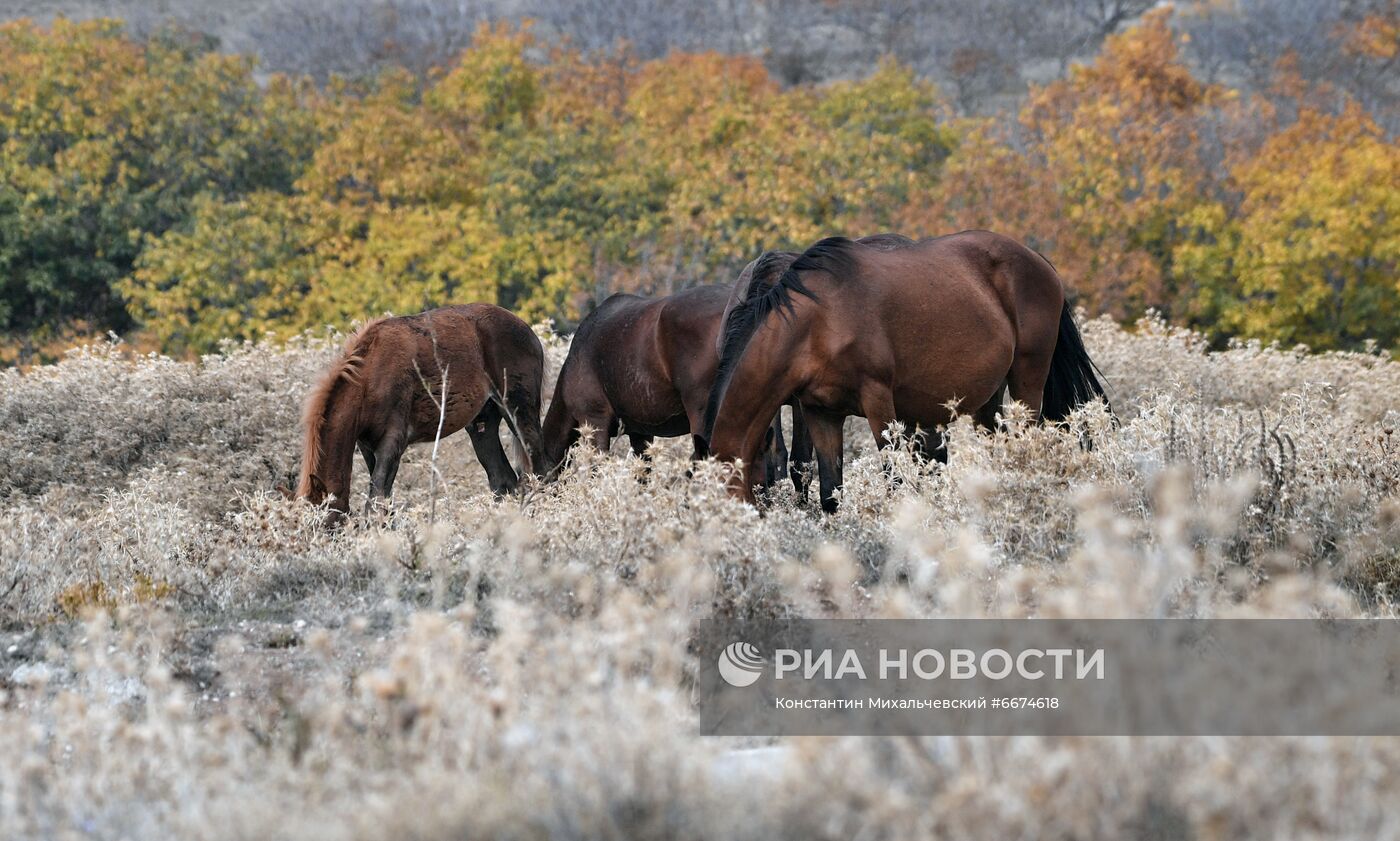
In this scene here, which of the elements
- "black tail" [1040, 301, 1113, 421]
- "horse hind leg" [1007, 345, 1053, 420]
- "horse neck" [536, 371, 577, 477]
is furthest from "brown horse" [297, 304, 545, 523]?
"black tail" [1040, 301, 1113, 421]

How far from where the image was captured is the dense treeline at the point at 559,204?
84.8 feet

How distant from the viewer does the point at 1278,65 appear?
54.2 m

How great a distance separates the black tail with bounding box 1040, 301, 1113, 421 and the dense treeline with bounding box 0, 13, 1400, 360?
665 inches

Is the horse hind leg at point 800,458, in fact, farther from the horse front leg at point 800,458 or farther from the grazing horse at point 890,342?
the grazing horse at point 890,342

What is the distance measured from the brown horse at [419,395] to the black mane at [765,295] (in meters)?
1.60

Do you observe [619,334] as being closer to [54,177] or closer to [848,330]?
[848,330]

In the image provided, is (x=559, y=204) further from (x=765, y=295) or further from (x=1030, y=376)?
(x=765, y=295)

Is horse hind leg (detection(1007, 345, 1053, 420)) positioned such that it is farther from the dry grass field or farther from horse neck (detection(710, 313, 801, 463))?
horse neck (detection(710, 313, 801, 463))

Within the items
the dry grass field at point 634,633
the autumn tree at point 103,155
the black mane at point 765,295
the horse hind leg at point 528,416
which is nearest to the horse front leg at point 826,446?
the dry grass field at point 634,633

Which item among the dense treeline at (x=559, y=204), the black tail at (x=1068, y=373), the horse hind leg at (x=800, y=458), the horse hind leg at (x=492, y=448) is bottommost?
the dense treeline at (x=559, y=204)

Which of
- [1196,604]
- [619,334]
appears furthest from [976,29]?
[1196,604]

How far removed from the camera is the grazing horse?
7.28 m

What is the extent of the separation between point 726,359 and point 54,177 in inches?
961

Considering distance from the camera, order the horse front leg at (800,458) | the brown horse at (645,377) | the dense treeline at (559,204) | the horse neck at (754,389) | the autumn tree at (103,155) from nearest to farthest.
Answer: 1. the horse neck at (754,389)
2. the horse front leg at (800,458)
3. the brown horse at (645,377)
4. the dense treeline at (559,204)
5. the autumn tree at (103,155)
